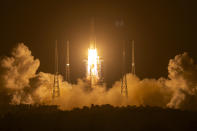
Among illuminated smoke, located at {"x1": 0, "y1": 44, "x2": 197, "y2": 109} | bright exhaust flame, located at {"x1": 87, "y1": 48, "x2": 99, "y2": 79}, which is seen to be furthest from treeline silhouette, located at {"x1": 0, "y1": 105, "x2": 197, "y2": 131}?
bright exhaust flame, located at {"x1": 87, "y1": 48, "x2": 99, "y2": 79}

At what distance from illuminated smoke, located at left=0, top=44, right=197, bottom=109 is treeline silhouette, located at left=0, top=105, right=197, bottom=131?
8109mm

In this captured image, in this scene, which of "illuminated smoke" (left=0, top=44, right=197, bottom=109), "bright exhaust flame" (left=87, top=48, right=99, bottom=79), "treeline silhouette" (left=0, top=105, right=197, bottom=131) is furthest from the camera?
"bright exhaust flame" (left=87, top=48, right=99, bottom=79)

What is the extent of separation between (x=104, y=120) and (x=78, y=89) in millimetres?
14428

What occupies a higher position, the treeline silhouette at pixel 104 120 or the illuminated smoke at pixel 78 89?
the illuminated smoke at pixel 78 89

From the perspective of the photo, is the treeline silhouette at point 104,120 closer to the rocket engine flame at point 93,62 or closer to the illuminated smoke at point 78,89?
the illuminated smoke at point 78,89

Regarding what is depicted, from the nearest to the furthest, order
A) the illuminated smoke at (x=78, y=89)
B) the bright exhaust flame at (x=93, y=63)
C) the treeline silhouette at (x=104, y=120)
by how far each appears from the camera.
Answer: the treeline silhouette at (x=104, y=120), the illuminated smoke at (x=78, y=89), the bright exhaust flame at (x=93, y=63)

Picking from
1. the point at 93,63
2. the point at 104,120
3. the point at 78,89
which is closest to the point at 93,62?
the point at 93,63

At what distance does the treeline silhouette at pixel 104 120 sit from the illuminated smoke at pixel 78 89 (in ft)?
26.6

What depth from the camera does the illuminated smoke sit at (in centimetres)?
3061

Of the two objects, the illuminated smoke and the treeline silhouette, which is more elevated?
the illuminated smoke

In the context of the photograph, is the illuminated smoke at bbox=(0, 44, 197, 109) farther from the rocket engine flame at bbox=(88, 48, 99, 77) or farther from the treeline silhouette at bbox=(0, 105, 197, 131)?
the treeline silhouette at bbox=(0, 105, 197, 131)

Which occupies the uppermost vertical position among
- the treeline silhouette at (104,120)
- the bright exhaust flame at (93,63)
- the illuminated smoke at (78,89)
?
the bright exhaust flame at (93,63)

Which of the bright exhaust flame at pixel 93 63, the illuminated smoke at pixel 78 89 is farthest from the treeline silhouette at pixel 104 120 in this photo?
the bright exhaust flame at pixel 93 63

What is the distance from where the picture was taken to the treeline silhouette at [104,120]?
20328mm
